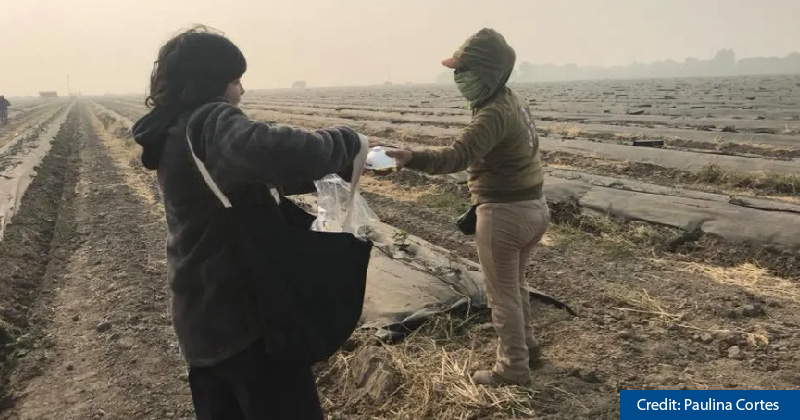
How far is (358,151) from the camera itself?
185 cm

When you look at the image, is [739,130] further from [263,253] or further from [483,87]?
[263,253]

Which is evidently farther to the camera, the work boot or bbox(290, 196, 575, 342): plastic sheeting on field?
bbox(290, 196, 575, 342): plastic sheeting on field

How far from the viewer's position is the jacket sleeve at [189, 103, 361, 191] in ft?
5.06

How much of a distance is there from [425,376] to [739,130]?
488 inches

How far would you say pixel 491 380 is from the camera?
311 cm

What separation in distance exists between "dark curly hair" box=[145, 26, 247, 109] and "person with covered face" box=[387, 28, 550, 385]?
0.90 meters

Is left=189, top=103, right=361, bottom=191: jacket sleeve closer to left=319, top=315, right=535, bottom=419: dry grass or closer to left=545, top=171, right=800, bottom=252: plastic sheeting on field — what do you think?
left=319, top=315, right=535, bottom=419: dry grass

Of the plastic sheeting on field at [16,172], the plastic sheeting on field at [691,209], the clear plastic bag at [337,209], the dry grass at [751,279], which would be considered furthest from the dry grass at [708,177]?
the plastic sheeting on field at [16,172]

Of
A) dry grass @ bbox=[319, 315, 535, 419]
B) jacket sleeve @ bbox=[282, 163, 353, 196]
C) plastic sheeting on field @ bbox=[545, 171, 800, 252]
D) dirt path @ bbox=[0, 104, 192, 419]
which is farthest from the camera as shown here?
plastic sheeting on field @ bbox=[545, 171, 800, 252]

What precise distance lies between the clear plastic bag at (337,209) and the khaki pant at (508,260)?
792 millimetres

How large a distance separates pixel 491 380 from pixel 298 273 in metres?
1.77

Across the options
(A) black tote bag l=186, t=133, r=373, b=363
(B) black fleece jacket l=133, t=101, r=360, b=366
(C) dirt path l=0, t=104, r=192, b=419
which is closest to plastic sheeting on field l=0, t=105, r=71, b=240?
(C) dirt path l=0, t=104, r=192, b=419

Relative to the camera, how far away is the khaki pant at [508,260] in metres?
2.83

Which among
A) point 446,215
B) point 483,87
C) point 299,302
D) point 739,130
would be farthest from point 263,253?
point 739,130
